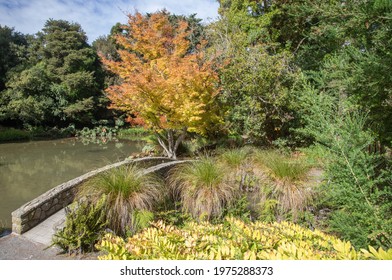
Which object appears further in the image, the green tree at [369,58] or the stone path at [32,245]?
the stone path at [32,245]

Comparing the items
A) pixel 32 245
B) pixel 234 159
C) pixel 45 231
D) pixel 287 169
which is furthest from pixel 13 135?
pixel 287 169

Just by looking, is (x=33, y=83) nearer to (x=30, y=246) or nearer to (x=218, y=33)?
(x=218, y=33)

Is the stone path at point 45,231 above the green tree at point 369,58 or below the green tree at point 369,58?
below

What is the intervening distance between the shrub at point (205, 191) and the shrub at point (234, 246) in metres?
1.84

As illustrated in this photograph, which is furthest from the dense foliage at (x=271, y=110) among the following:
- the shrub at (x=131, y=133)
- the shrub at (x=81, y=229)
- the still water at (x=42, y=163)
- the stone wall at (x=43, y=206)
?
the shrub at (x=131, y=133)

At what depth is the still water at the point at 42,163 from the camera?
6.83 m

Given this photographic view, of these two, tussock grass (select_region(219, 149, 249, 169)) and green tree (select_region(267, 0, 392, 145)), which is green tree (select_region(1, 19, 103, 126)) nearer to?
tussock grass (select_region(219, 149, 249, 169))

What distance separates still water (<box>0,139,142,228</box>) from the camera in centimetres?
683

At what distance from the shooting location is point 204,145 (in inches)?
351

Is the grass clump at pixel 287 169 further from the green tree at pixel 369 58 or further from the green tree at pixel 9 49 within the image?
the green tree at pixel 9 49

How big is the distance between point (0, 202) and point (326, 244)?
23.4 ft

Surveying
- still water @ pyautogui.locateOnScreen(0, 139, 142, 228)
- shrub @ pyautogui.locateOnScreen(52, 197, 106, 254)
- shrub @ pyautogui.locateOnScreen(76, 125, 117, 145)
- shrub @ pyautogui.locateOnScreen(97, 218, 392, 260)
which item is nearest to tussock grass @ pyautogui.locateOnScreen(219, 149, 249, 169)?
still water @ pyautogui.locateOnScreen(0, 139, 142, 228)

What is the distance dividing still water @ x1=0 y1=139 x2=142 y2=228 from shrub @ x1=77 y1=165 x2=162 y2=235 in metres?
2.05

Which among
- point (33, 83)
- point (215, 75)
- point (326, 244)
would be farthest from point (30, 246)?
point (33, 83)
